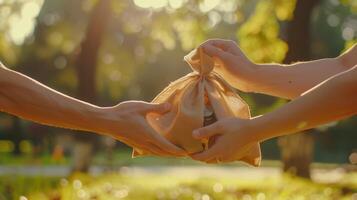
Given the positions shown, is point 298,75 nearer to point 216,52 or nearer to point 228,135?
point 216,52

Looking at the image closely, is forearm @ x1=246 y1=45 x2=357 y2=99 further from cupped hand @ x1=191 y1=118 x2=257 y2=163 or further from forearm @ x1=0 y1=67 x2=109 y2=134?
forearm @ x1=0 y1=67 x2=109 y2=134

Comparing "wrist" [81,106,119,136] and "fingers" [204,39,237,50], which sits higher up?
"fingers" [204,39,237,50]

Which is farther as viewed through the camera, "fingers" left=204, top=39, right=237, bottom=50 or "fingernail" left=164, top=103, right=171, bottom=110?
"fingers" left=204, top=39, right=237, bottom=50

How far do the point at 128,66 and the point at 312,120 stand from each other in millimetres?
18194

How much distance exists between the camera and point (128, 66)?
820 inches

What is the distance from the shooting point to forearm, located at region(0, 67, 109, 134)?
2.93 metres

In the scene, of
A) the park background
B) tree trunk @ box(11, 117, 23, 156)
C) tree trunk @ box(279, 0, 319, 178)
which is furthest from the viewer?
tree trunk @ box(11, 117, 23, 156)

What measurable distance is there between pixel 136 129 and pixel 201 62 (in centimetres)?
45

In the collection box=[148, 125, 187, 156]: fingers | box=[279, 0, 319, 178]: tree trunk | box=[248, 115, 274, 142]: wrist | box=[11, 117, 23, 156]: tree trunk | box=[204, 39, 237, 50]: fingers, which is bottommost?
box=[248, 115, 274, 142]: wrist

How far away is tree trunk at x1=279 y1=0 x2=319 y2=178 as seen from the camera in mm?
13320

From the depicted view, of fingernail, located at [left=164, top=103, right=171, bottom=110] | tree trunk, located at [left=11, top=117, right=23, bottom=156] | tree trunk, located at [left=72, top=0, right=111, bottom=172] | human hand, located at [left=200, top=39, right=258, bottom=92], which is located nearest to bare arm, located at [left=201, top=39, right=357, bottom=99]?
human hand, located at [left=200, top=39, right=258, bottom=92]

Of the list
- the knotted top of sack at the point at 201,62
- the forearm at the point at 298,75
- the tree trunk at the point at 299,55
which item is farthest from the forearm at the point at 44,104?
the tree trunk at the point at 299,55

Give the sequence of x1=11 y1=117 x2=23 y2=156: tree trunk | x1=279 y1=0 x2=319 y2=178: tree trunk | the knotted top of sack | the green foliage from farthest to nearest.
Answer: x1=11 y1=117 x2=23 y2=156: tree trunk
x1=279 y1=0 x2=319 y2=178: tree trunk
the green foliage
the knotted top of sack

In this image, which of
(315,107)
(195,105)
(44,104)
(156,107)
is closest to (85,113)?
(44,104)
